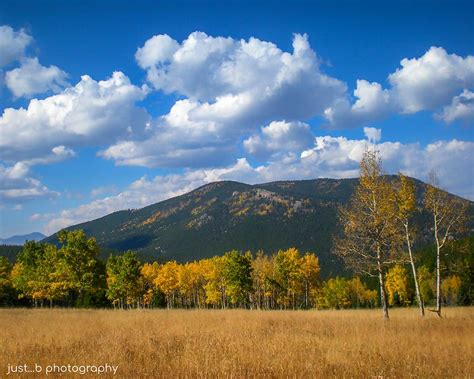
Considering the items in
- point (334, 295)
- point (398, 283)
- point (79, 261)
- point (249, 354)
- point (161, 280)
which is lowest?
point (334, 295)

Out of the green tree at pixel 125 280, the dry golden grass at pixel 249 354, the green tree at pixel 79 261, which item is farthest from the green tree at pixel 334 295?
the dry golden grass at pixel 249 354

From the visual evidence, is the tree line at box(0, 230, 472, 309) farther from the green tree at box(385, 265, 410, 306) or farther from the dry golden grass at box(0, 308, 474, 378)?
the dry golden grass at box(0, 308, 474, 378)

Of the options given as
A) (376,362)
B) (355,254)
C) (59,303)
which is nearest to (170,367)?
(376,362)

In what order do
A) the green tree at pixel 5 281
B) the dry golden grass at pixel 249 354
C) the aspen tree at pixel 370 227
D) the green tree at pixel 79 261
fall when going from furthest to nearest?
the green tree at pixel 5 281 < the green tree at pixel 79 261 < the aspen tree at pixel 370 227 < the dry golden grass at pixel 249 354

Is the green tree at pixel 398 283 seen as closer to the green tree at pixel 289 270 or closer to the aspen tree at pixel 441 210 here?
the green tree at pixel 289 270

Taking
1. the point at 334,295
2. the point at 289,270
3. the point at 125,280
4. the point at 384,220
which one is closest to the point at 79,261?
the point at 125,280

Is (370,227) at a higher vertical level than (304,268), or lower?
higher

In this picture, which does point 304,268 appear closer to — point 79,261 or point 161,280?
point 161,280

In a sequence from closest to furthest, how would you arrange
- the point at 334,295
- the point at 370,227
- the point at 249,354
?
the point at 249,354
the point at 370,227
the point at 334,295

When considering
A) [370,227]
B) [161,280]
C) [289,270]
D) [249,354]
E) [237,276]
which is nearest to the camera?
[249,354]

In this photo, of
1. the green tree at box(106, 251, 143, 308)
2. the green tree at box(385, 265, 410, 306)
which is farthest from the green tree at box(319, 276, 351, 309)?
the green tree at box(106, 251, 143, 308)

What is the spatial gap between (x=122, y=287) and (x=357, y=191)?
152ft

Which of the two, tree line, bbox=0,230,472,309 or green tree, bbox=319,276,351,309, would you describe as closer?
tree line, bbox=0,230,472,309

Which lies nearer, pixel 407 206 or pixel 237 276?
pixel 407 206
